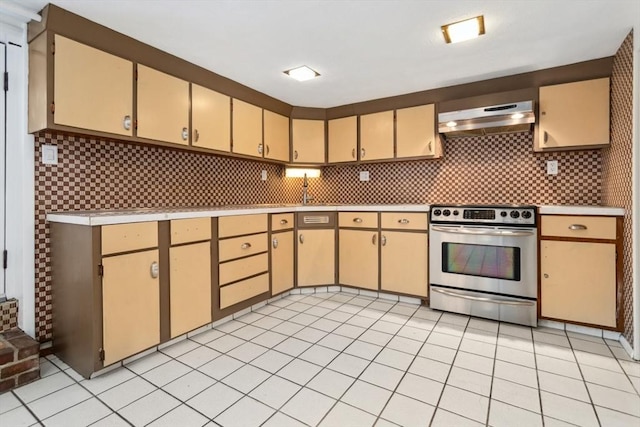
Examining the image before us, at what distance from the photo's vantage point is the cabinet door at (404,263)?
122 inches

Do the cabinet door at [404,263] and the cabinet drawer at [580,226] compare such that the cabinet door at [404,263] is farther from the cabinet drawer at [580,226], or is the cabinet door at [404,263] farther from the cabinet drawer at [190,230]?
the cabinet drawer at [190,230]

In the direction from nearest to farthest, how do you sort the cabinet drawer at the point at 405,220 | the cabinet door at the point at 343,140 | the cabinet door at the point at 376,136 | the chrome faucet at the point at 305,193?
1. the cabinet drawer at the point at 405,220
2. the cabinet door at the point at 376,136
3. the cabinet door at the point at 343,140
4. the chrome faucet at the point at 305,193

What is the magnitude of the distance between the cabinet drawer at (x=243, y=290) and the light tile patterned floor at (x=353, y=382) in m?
0.22

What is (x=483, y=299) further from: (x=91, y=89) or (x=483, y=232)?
(x=91, y=89)

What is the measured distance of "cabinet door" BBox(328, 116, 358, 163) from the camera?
3840mm

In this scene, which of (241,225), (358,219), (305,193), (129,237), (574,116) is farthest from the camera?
(305,193)

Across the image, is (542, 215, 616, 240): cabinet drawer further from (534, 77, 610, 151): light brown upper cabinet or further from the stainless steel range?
(534, 77, 610, 151): light brown upper cabinet

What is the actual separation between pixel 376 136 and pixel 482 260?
1.76 meters

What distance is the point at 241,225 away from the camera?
281 cm

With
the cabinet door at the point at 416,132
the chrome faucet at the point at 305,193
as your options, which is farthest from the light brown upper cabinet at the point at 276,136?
the cabinet door at the point at 416,132


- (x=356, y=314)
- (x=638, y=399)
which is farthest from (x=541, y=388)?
(x=356, y=314)

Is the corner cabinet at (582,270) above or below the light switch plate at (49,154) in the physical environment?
below

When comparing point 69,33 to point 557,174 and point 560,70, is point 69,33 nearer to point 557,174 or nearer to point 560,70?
point 560,70

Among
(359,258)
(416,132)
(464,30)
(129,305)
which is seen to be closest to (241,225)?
(129,305)
